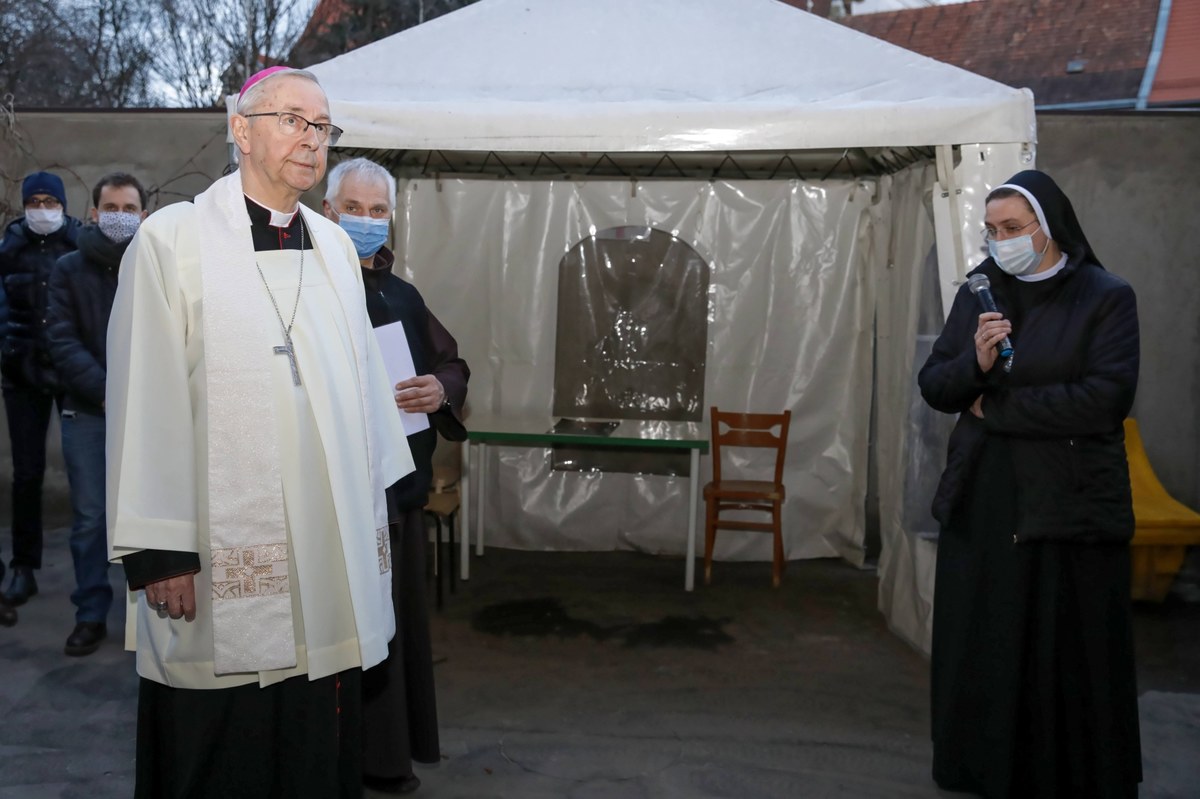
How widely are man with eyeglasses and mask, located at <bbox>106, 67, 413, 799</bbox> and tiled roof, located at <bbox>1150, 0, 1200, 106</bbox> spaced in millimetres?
17223

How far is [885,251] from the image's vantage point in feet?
18.6

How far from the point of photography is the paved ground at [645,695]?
3.35 m

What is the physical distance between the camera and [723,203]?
241 inches

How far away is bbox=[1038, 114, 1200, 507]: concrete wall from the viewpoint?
234 inches

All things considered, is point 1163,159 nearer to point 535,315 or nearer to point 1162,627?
point 1162,627

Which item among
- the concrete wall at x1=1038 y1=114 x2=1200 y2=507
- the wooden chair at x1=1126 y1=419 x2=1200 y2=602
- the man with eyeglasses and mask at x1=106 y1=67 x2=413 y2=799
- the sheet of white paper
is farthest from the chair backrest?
the man with eyeglasses and mask at x1=106 y1=67 x2=413 y2=799

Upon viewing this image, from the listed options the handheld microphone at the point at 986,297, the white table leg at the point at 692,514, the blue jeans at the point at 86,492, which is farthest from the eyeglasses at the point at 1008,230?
the blue jeans at the point at 86,492

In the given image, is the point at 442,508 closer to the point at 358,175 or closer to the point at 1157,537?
the point at 358,175

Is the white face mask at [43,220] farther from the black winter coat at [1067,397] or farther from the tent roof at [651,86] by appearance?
the black winter coat at [1067,397]

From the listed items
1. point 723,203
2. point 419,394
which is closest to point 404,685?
point 419,394

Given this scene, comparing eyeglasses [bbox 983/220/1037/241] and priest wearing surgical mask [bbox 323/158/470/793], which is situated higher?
eyeglasses [bbox 983/220/1037/241]

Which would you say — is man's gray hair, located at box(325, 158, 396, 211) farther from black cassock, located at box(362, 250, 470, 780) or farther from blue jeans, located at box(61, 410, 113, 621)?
blue jeans, located at box(61, 410, 113, 621)

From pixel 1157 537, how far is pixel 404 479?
4075 millimetres

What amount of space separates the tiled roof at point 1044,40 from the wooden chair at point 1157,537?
14548 mm
